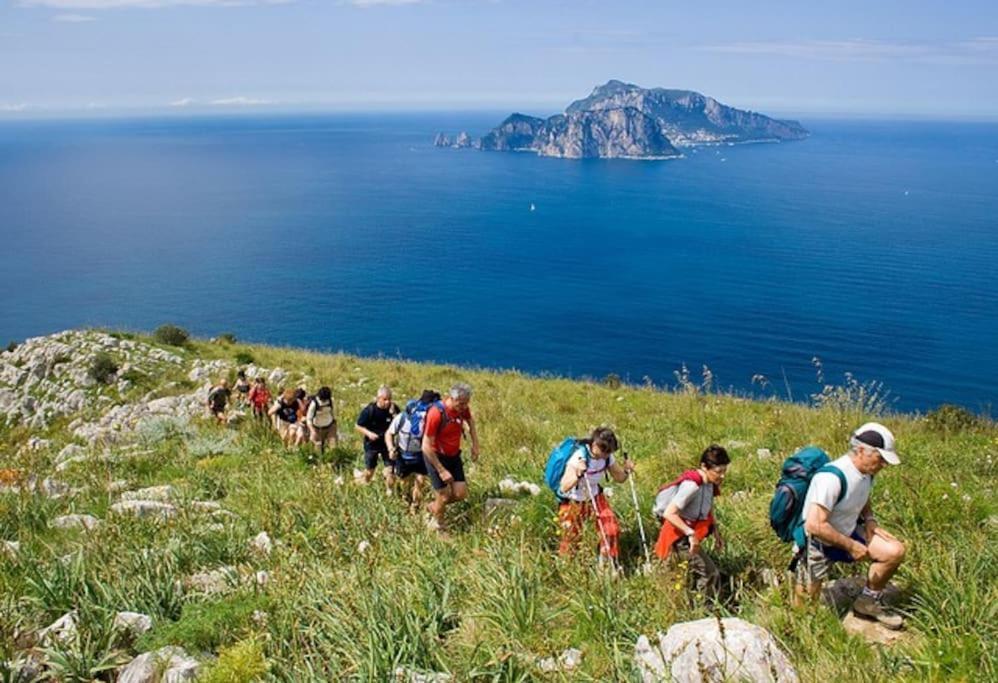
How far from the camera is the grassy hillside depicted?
4.43 metres

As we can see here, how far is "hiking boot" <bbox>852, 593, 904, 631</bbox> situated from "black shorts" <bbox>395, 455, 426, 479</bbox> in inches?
201

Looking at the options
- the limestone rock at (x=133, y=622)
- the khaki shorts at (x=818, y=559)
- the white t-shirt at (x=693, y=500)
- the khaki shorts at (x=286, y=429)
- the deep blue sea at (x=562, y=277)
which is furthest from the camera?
the deep blue sea at (x=562, y=277)

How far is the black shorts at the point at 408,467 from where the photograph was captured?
347 inches

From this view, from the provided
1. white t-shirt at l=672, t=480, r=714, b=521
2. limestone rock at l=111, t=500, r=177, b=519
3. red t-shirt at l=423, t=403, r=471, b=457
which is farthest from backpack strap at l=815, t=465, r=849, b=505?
limestone rock at l=111, t=500, r=177, b=519

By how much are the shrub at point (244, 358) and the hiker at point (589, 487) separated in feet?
71.4

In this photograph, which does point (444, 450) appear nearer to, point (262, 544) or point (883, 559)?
point (262, 544)

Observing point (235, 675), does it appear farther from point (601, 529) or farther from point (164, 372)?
point (164, 372)

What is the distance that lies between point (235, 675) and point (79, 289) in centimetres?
9926

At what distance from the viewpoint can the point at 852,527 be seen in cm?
546

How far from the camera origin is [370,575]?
526 centimetres

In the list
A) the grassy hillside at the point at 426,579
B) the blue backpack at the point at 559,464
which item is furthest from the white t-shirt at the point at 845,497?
the blue backpack at the point at 559,464

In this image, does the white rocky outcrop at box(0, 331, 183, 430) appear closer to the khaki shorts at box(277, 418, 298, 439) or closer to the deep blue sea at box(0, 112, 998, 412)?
the khaki shorts at box(277, 418, 298, 439)

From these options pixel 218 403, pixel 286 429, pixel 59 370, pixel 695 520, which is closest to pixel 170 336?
pixel 59 370

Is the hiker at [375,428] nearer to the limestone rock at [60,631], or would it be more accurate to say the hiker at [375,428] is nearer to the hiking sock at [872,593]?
the limestone rock at [60,631]
